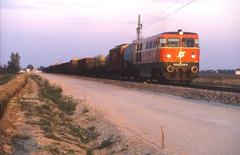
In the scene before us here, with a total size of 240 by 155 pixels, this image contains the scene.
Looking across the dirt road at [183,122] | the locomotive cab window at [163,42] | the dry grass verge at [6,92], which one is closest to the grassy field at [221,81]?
the locomotive cab window at [163,42]

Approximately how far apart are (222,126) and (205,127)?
1.69 feet

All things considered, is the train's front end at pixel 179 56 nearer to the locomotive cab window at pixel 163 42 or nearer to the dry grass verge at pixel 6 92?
the locomotive cab window at pixel 163 42

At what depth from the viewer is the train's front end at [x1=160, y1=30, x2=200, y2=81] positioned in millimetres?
35250

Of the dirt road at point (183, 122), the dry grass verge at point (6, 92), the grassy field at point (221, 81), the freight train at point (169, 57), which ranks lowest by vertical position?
the dry grass verge at point (6, 92)

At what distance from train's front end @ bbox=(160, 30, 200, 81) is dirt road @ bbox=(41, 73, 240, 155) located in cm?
1061

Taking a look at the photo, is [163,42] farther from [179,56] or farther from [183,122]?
[183,122]

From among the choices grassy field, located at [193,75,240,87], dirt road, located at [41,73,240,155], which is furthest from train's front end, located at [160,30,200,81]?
dirt road, located at [41,73,240,155]

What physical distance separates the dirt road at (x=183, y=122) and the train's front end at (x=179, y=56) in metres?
10.6

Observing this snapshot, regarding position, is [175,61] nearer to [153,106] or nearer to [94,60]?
[153,106]

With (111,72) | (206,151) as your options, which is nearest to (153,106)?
(206,151)

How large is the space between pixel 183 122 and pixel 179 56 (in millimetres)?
19923

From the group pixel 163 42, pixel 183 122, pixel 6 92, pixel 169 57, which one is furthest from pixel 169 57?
pixel 183 122

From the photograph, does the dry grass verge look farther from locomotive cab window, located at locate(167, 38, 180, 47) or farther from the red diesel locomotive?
locomotive cab window, located at locate(167, 38, 180, 47)

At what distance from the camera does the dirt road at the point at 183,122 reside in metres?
12.0
